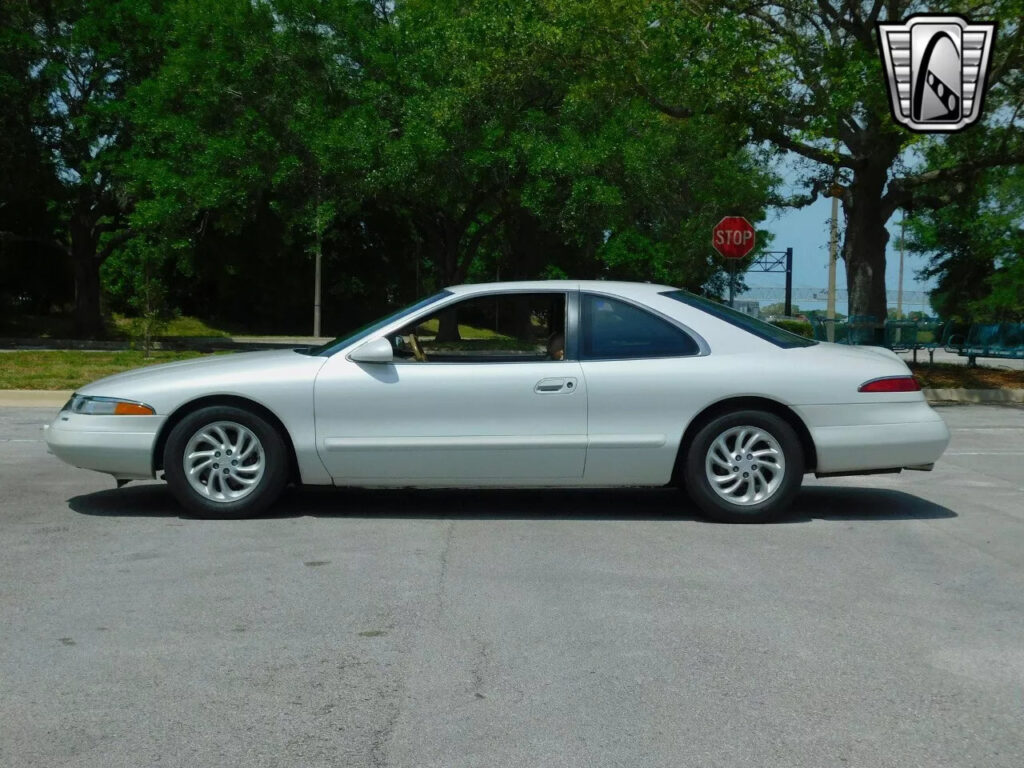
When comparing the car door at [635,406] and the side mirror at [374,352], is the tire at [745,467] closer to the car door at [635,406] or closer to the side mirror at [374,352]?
the car door at [635,406]

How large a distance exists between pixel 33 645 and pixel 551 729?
7.61 feet

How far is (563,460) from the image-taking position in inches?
321

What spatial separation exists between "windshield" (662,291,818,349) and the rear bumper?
0.64 meters

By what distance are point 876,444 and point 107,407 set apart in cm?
488

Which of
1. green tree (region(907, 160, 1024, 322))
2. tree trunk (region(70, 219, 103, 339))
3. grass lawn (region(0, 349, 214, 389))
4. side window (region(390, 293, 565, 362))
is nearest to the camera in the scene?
side window (region(390, 293, 565, 362))

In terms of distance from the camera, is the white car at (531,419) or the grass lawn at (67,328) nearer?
the white car at (531,419)

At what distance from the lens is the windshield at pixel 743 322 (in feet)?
27.8

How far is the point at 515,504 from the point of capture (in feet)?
29.8

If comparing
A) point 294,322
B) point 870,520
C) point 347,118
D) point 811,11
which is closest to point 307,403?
point 870,520

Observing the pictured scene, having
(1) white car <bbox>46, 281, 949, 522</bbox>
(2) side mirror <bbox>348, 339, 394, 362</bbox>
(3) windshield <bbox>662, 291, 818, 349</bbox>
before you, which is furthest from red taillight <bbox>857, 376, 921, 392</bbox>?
(2) side mirror <bbox>348, 339, 394, 362</bbox>

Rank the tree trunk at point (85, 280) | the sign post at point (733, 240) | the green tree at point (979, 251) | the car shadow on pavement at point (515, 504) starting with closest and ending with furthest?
the car shadow on pavement at point (515, 504) < the sign post at point (733, 240) < the tree trunk at point (85, 280) < the green tree at point (979, 251)

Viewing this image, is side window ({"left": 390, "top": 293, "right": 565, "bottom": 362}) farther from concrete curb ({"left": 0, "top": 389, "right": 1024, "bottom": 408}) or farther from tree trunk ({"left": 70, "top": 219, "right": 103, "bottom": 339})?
tree trunk ({"left": 70, "top": 219, "right": 103, "bottom": 339})

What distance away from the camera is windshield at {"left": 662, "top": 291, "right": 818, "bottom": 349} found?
334 inches

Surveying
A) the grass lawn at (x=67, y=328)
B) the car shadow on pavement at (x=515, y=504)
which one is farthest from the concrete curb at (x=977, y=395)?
the grass lawn at (x=67, y=328)
